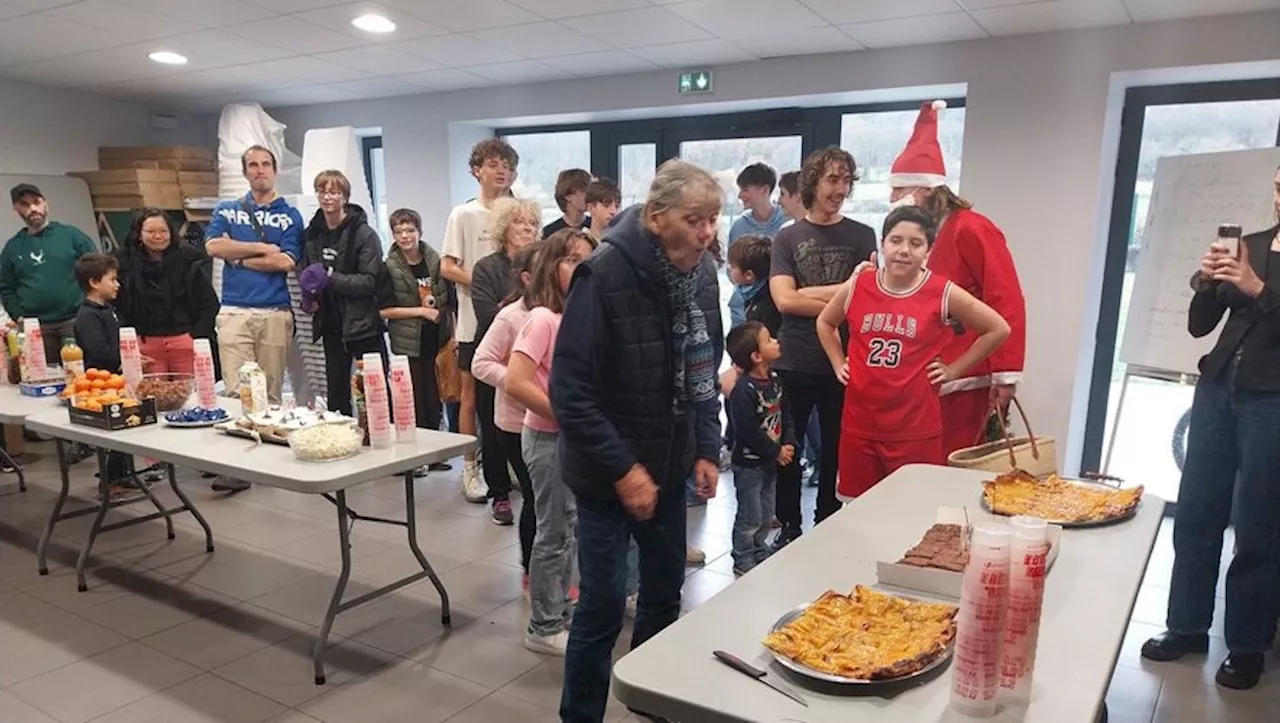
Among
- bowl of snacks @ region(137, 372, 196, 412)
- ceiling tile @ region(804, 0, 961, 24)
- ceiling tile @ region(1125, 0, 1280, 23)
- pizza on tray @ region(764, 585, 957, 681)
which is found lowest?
bowl of snacks @ region(137, 372, 196, 412)

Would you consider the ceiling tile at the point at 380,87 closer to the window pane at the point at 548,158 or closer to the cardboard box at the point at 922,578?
the window pane at the point at 548,158

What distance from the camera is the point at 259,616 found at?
290cm

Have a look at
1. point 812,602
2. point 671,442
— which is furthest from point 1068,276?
point 812,602

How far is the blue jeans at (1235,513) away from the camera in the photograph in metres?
2.31

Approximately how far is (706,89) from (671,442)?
142 inches

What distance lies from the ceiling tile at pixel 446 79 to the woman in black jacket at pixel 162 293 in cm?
192

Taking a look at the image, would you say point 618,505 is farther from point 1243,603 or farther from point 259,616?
point 1243,603

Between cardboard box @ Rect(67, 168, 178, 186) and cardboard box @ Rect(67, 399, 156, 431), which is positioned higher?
cardboard box @ Rect(67, 168, 178, 186)

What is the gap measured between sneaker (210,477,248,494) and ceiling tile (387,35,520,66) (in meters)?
2.54

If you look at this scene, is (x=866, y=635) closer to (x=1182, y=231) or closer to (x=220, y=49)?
(x=1182, y=231)

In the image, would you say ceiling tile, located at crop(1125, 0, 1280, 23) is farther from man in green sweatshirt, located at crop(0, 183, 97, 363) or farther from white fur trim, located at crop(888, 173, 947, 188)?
man in green sweatshirt, located at crop(0, 183, 97, 363)

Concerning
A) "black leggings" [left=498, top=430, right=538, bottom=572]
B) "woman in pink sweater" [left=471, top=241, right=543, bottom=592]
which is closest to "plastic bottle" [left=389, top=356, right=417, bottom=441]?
"woman in pink sweater" [left=471, top=241, right=543, bottom=592]

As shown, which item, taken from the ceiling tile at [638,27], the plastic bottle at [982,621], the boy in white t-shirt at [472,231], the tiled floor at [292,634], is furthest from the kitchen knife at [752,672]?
the ceiling tile at [638,27]

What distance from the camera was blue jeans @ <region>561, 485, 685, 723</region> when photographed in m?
1.79
